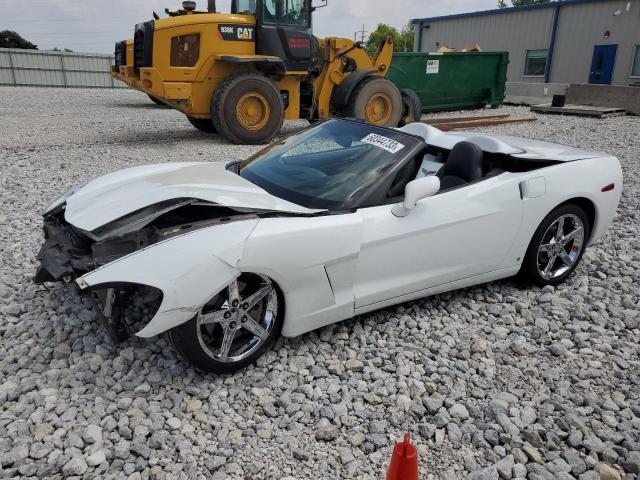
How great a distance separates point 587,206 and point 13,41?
44.5 meters

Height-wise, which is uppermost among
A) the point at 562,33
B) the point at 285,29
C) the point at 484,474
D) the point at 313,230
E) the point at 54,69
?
the point at 562,33

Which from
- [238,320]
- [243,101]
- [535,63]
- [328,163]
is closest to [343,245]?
[238,320]

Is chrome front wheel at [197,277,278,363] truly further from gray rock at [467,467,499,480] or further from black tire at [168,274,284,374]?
gray rock at [467,467,499,480]

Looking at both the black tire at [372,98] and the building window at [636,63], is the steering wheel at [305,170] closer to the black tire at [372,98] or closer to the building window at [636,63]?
the black tire at [372,98]

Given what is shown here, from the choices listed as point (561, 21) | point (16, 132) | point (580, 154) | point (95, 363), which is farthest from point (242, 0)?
point (561, 21)

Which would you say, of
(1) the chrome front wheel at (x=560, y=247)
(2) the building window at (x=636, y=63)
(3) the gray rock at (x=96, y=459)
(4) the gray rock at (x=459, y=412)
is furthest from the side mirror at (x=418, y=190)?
(2) the building window at (x=636, y=63)

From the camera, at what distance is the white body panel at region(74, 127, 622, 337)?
8.24 feet

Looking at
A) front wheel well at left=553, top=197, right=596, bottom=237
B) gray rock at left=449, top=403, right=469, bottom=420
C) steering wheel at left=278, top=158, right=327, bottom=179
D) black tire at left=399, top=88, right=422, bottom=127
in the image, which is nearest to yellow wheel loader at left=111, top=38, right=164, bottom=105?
black tire at left=399, top=88, right=422, bottom=127

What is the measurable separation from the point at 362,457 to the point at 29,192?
5.58m

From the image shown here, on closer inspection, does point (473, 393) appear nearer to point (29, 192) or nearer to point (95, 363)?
point (95, 363)

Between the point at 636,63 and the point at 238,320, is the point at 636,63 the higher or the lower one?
the higher one

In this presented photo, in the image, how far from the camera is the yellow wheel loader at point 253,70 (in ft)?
29.9

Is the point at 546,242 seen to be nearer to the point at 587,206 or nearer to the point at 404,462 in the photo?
the point at 587,206

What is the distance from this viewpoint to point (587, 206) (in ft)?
13.1
